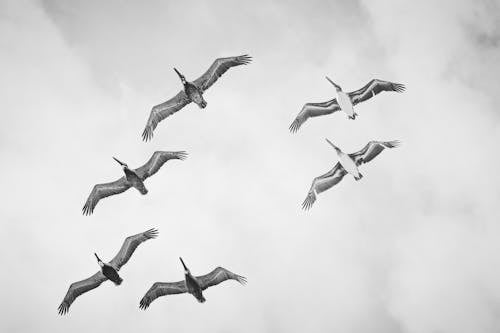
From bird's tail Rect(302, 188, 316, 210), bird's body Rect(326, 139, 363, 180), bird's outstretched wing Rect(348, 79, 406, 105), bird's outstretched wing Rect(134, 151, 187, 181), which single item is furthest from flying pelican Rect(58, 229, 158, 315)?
bird's outstretched wing Rect(348, 79, 406, 105)

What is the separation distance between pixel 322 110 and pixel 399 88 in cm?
613

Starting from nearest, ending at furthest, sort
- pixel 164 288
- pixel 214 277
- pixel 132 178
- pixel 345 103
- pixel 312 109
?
pixel 214 277 < pixel 164 288 < pixel 132 178 < pixel 345 103 < pixel 312 109

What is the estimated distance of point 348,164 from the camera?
40.3 meters

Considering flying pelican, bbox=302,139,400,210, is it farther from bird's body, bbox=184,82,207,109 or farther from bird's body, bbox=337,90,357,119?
bird's body, bbox=184,82,207,109

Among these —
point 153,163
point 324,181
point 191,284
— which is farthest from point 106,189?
point 324,181

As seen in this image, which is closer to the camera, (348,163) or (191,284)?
(191,284)

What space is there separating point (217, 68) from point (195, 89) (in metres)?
2.20

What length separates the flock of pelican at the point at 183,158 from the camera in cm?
3916

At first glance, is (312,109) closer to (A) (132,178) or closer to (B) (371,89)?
(B) (371,89)

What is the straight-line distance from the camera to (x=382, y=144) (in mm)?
39812

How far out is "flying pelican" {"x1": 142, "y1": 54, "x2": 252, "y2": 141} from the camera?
3938cm

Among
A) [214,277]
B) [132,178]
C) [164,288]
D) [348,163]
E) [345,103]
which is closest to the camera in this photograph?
[214,277]

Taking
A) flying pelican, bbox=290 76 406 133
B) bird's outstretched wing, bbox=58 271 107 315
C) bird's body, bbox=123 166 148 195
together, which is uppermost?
flying pelican, bbox=290 76 406 133

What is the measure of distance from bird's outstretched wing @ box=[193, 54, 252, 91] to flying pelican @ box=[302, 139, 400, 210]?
28.0 ft
